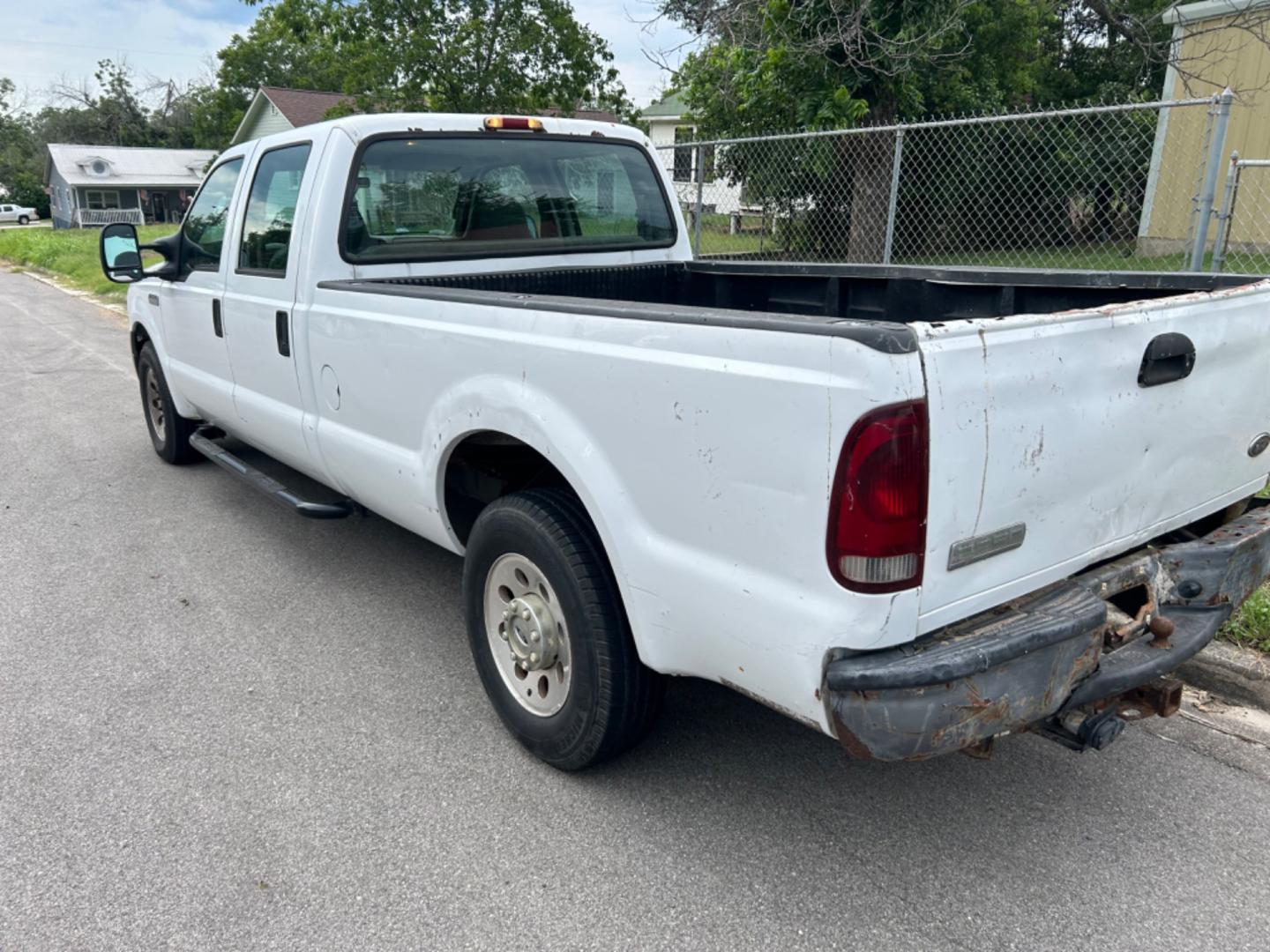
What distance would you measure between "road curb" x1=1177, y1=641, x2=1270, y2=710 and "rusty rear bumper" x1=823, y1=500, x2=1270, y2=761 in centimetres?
99

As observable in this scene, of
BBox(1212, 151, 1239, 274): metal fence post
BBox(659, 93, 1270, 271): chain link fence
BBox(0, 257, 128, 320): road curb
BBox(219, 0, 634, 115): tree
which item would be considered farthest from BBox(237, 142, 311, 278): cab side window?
BBox(219, 0, 634, 115): tree

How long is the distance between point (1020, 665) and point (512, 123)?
3.29 m

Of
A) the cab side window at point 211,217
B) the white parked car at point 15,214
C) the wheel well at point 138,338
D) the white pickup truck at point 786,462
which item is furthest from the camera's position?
the white parked car at point 15,214

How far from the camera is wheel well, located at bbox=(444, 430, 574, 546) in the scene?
3.13 meters

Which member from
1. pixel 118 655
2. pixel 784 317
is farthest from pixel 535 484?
pixel 118 655

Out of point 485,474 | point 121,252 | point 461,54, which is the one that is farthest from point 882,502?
point 461,54

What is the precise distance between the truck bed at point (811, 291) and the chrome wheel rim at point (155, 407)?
3.23 metres

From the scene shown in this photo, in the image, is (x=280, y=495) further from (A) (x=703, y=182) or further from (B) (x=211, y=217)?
(A) (x=703, y=182)

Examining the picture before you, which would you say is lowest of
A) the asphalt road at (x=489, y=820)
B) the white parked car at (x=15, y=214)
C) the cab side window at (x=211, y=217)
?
the white parked car at (x=15, y=214)

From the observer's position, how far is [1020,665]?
7.05ft

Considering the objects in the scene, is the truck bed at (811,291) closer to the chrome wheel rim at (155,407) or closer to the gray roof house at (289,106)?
the chrome wheel rim at (155,407)

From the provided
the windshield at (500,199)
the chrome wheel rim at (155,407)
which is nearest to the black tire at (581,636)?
the windshield at (500,199)

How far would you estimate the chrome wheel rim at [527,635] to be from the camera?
295cm

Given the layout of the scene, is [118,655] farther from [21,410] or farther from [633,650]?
[21,410]
